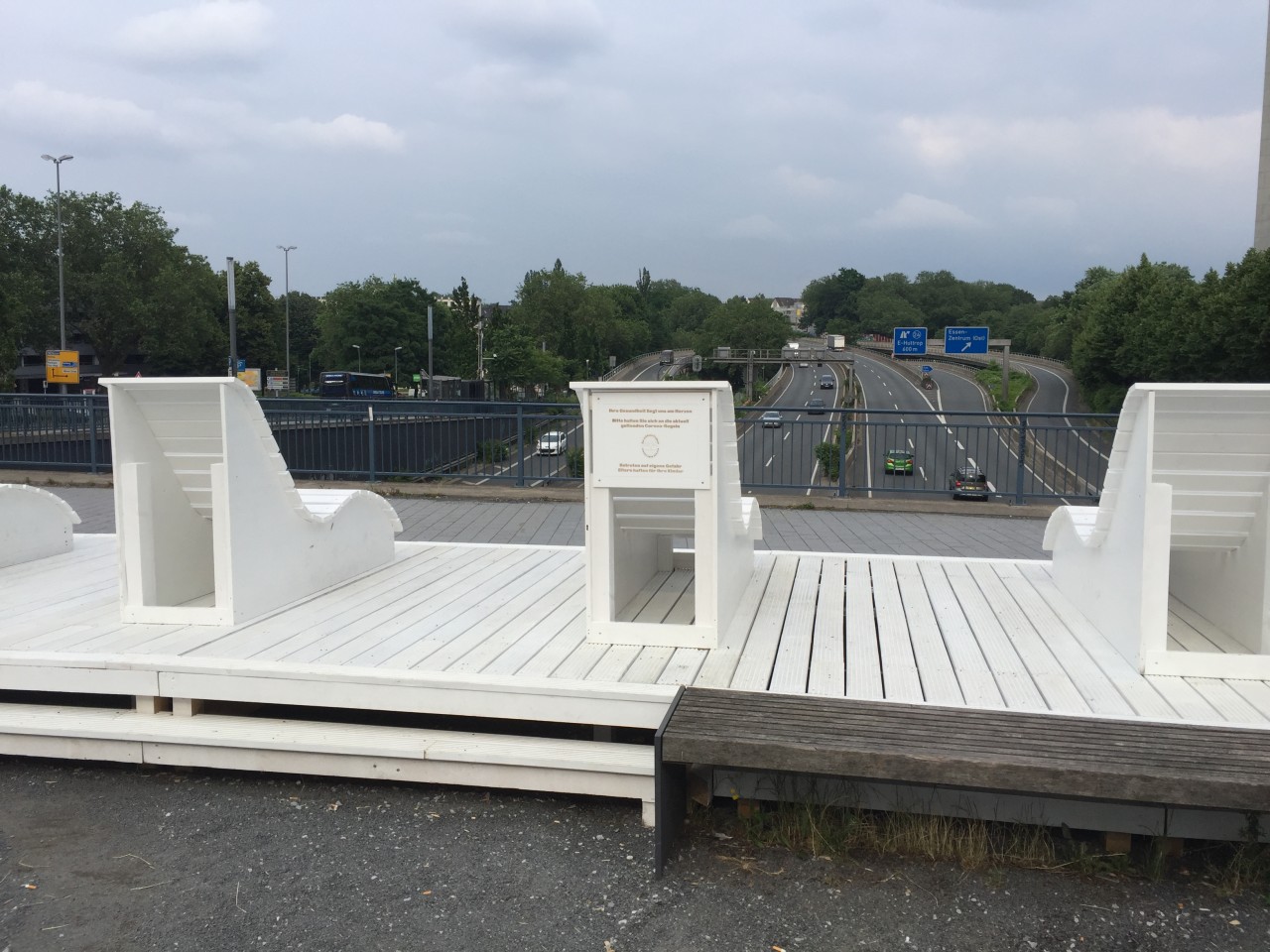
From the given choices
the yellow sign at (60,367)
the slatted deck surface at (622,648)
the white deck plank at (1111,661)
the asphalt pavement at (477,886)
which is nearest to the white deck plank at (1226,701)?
the slatted deck surface at (622,648)

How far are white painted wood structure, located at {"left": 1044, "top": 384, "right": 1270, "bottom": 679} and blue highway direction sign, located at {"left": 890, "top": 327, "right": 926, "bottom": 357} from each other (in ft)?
236

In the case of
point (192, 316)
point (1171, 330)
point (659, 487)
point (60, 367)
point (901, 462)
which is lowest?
point (901, 462)

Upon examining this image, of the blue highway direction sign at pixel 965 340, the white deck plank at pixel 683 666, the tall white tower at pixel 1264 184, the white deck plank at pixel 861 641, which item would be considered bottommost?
the white deck plank at pixel 861 641

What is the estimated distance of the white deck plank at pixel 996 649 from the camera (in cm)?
408

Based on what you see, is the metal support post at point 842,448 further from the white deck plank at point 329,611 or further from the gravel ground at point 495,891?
the gravel ground at point 495,891

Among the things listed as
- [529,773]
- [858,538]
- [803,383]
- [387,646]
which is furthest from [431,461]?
[803,383]

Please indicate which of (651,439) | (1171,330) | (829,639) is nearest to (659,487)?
(651,439)

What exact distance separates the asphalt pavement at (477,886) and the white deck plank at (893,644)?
757 mm

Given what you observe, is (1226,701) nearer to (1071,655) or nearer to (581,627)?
(1071,655)

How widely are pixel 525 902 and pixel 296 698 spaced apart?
1.50 metres

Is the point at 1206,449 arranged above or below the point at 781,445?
above

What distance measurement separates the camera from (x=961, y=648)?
16.0ft

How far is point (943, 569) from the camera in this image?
690 cm

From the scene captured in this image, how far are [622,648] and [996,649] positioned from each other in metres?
1.84
